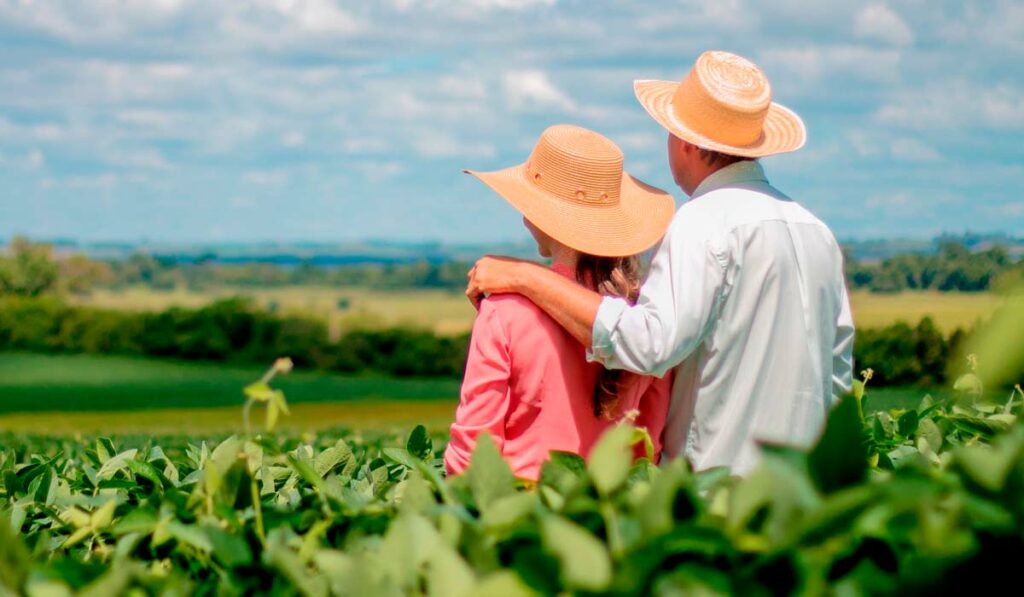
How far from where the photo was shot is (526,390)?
142 inches

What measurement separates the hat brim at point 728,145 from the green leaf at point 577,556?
2.16 metres

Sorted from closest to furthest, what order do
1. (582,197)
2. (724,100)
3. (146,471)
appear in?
(146,471) < (724,100) < (582,197)

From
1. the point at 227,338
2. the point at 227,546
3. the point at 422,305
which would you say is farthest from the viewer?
the point at 422,305

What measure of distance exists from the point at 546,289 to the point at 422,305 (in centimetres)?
6613

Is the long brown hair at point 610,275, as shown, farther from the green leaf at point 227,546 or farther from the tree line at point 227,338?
the tree line at point 227,338

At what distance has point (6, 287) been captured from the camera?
6612 cm

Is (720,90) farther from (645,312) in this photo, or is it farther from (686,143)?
(645,312)

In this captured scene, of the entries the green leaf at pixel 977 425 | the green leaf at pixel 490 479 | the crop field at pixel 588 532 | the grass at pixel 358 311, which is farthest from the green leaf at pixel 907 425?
the grass at pixel 358 311

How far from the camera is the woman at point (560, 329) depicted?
3531 mm

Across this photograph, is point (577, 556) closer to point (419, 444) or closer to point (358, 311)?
point (419, 444)

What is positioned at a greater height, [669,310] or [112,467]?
[669,310]

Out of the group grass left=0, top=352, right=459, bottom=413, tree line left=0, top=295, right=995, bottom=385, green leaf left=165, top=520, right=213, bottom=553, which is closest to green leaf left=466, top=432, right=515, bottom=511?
green leaf left=165, top=520, right=213, bottom=553

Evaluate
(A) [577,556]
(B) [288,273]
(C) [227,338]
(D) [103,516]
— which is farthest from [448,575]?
(B) [288,273]

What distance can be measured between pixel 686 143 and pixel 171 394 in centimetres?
4550
